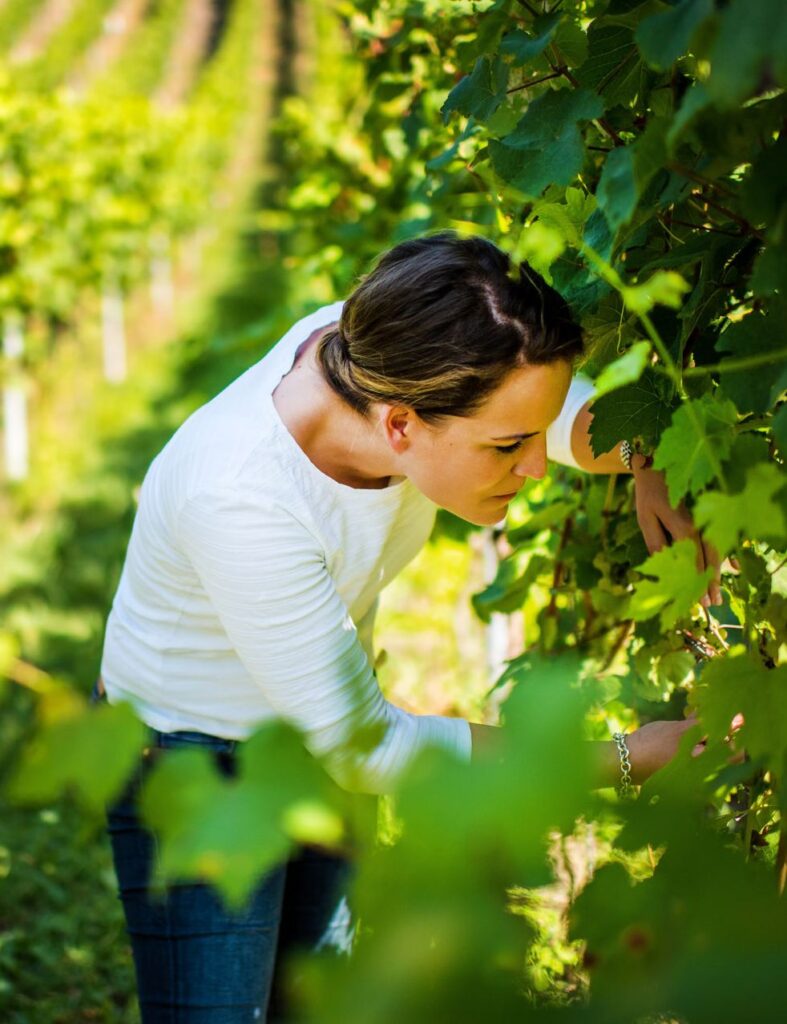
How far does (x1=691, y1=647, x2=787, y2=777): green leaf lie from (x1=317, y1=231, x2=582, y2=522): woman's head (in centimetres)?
66

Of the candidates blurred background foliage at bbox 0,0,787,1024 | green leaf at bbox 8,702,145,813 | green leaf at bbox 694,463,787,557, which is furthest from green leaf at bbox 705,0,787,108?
green leaf at bbox 8,702,145,813

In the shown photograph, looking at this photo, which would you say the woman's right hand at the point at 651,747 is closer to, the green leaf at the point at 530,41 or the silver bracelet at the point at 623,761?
the silver bracelet at the point at 623,761

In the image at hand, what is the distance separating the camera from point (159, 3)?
146 ft

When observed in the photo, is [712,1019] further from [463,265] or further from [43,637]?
[43,637]

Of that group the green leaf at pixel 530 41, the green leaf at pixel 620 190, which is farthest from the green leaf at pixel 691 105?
the green leaf at pixel 530 41

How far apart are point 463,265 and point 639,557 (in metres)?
0.50

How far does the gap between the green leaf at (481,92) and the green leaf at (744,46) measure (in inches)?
21.4

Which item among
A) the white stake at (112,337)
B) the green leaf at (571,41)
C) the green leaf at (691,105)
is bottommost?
the white stake at (112,337)

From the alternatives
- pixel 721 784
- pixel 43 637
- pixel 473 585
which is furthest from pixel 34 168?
pixel 721 784

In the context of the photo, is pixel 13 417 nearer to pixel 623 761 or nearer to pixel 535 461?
pixel 535 461

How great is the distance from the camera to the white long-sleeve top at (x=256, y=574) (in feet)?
4.81

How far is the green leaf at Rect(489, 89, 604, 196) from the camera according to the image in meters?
1.06

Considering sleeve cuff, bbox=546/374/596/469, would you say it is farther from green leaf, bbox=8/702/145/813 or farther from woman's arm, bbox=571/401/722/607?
green leaf, bbox=8/702/145/813

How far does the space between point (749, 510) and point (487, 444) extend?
2.58ft
